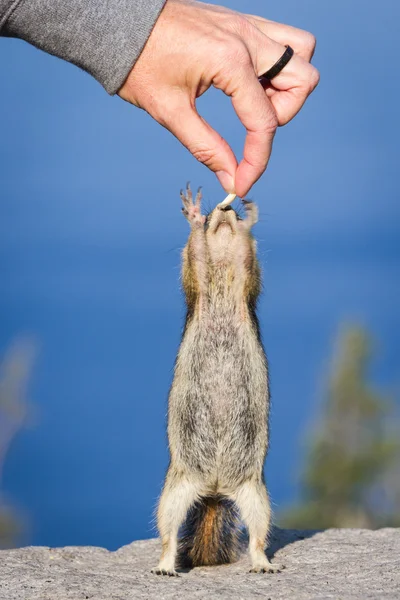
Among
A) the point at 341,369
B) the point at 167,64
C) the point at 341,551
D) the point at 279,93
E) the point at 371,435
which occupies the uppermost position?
the point at 341,369

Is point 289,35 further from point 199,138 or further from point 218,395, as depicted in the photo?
point 218,395

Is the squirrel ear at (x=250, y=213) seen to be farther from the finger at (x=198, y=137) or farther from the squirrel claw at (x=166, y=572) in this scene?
the squirrel claw at (x=166, y=572)

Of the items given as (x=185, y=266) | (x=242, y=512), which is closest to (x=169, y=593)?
(x=242, y=512)

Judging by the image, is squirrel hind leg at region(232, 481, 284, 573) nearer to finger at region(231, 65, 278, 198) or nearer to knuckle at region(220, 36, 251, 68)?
finger at region(231, 65, 278, 198)

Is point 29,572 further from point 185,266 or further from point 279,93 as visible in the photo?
point 279,93

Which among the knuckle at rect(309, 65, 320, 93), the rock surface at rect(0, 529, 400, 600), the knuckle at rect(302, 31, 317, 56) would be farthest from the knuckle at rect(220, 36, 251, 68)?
the rock surface at rect(0, 529, 400, 600)

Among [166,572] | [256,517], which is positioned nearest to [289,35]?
[256,517]

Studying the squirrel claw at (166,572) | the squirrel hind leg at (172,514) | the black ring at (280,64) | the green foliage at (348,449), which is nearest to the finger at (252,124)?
the black ring at (280,64)
